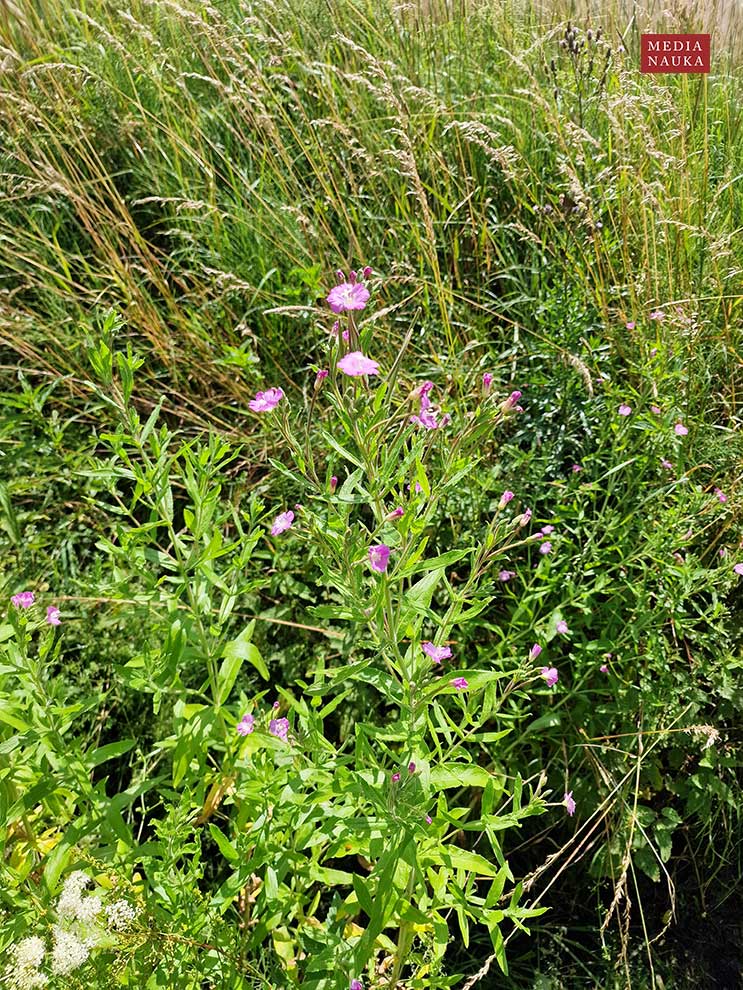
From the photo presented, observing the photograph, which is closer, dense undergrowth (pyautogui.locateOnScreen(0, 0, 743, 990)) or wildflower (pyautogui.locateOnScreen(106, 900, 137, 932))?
wildflower (pyautogui.locateOnScreen(106, 900, 137, 932))

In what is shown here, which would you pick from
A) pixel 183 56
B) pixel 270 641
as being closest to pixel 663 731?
pixel 270 641

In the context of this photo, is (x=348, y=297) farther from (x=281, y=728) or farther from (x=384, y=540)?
(x=281, y=728)

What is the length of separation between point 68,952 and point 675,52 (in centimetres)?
290

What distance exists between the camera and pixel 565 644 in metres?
2.19

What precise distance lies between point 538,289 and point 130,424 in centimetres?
160

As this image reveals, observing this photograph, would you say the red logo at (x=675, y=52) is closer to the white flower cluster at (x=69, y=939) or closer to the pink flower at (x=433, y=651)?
the pink flower at (x=433, y=651)

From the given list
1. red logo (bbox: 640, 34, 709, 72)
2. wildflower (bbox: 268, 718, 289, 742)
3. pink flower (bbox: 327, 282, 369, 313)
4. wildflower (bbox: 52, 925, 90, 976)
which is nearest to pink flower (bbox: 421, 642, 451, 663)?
wildflower (bbox: 268, 718, 289, 742)

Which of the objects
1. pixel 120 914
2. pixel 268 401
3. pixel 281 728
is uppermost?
pixel 268 401

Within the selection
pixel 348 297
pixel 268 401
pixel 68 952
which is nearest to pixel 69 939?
pixel 68 952

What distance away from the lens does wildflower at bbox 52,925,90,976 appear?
123 centimetres

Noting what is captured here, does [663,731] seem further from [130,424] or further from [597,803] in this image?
[130,424]

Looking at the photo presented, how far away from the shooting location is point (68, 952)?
4.08 ft

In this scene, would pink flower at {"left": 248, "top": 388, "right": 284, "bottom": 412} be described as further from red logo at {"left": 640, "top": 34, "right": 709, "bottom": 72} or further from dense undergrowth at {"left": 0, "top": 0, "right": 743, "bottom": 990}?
red logo at {"left": 640, "top": 34, "right": 709, "bottom": 72}

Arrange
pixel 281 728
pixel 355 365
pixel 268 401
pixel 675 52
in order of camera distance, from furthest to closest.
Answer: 1. pixel 675 52
2. pixel 281 728
3. pixel 268 401
4. pixel 355 365
